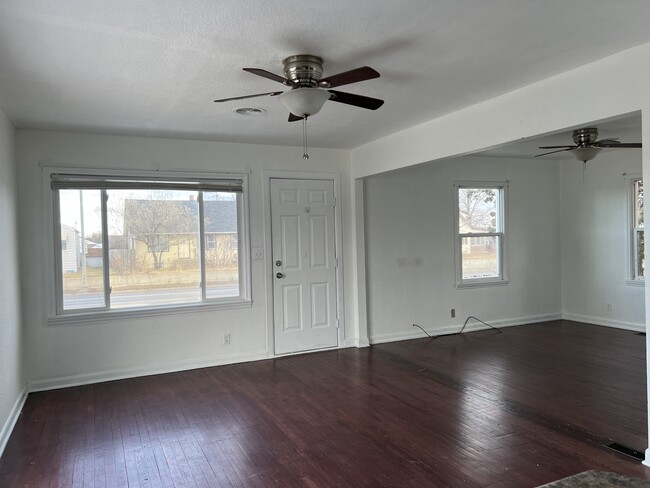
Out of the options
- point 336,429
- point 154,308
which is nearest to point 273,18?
point 336,429

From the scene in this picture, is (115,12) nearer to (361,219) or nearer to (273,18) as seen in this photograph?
(273,18)

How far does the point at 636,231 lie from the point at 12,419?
718cm

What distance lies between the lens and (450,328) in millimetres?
6473

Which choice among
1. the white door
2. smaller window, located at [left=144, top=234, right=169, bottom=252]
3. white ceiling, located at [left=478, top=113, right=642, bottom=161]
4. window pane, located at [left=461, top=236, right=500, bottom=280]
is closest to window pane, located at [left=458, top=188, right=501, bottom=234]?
window pane, located at [left=461, top=236, right=500, bottom=280]

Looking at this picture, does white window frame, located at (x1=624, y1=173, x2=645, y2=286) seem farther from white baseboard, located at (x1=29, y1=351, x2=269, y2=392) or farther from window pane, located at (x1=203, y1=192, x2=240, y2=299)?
window pane, located at (x1=203, y1=192, x2=240, y2=299)

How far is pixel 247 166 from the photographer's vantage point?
5.29m

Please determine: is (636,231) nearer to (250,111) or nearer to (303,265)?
(303,265)

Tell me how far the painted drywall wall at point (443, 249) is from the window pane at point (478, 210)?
0.18m

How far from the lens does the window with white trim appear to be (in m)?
6.36

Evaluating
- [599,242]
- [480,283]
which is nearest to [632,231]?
[599,242]

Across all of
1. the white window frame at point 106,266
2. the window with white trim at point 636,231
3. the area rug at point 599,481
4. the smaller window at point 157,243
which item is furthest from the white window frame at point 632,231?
the area rug at point 599,481

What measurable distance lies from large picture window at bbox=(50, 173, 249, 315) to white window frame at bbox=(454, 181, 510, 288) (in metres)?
2.98

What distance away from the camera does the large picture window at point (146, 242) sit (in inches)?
181

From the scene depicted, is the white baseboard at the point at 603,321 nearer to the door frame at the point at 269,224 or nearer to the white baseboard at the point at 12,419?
the door frame at the point at 269,224
